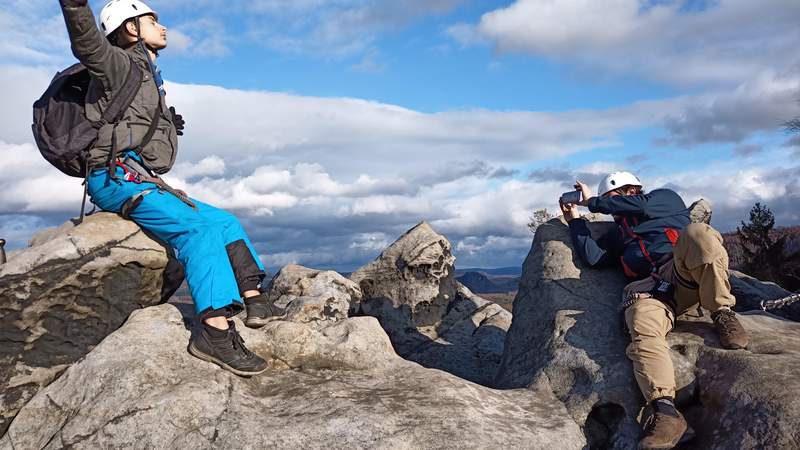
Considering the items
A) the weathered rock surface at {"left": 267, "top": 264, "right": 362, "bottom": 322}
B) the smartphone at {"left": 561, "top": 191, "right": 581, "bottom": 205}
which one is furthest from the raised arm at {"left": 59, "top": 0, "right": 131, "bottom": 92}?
the smartphone at {"left": 561, "top": 191, "right": 581, "bottom": 205}

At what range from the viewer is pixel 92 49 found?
25.9 feet

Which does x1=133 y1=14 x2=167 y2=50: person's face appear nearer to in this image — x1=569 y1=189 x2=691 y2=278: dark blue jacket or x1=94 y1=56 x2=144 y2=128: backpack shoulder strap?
x1=94 y1=56 x2=144 y2=128: backpack shoulder strap

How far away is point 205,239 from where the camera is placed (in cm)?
872

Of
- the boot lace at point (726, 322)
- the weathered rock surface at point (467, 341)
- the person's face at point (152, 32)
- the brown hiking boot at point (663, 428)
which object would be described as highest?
the person's face at point (152, 32)

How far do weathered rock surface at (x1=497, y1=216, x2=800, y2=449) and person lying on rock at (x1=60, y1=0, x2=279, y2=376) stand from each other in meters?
4.38

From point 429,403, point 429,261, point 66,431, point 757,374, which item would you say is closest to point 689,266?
point 757,374

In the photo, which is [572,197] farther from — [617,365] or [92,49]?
[92,49]

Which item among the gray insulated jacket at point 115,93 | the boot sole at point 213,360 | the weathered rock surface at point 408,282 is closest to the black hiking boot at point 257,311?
the boot sole at point 213,360

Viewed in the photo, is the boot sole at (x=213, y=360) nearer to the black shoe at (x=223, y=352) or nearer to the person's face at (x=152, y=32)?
→ the black shoe at (x=223, y=352)

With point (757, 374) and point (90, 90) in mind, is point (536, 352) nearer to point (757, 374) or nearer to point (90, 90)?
point (757, 374)

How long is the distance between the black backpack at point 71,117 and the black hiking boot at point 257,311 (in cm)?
295

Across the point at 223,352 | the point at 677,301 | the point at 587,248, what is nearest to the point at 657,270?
the point at 677,301

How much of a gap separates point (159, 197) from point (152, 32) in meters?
2.38

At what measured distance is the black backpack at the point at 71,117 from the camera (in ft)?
29.0
